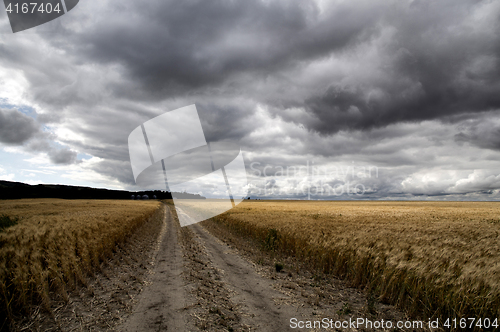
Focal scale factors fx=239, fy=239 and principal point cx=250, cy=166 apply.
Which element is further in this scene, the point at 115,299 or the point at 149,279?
the point at 149,279

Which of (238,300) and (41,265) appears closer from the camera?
(238,300)

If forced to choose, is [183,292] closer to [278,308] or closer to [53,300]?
[278,308]

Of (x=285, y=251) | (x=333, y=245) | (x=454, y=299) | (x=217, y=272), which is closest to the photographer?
(x=454, y=299)

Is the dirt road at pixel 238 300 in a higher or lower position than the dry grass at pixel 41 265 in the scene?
lower

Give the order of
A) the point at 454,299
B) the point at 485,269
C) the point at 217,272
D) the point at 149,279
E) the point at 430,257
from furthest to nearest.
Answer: the point at 217,272 < the point at 149,279 < the point at 430,257 < the point at 485,269 < the point at 454,299

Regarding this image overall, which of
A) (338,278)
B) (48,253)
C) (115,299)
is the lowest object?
(338,278)

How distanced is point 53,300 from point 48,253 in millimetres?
1936

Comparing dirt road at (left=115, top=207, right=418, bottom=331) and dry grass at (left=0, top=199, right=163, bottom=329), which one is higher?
dry grass at (left=0, top=199, right=163, bottom=329)

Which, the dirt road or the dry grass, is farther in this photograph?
the dry grass

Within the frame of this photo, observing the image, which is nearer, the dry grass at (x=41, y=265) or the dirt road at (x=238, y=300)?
the dirt road at (x=238, y=300)

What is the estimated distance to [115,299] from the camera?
6617 mm

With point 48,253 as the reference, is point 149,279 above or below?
below

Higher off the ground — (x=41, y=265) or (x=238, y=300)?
(x=41, y=265)

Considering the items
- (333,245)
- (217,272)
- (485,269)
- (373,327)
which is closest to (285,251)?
(333,245)
